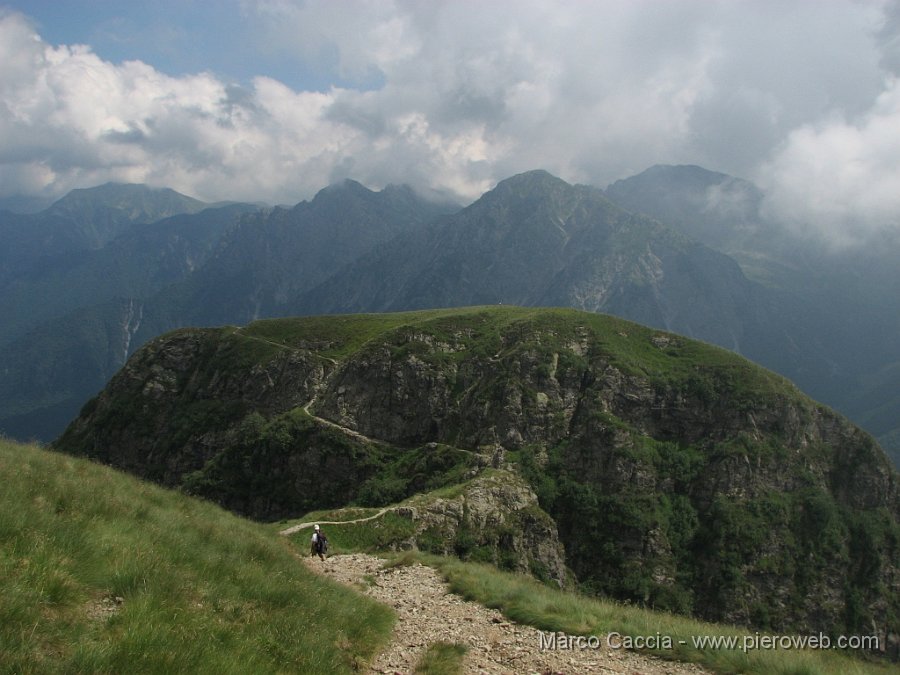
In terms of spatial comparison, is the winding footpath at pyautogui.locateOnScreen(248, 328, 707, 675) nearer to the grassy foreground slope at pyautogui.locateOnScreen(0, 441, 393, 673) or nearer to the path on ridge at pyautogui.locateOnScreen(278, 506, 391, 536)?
the grassy foreground slope at pyautogui.locateOnScreen(0, 441, 393, 673)

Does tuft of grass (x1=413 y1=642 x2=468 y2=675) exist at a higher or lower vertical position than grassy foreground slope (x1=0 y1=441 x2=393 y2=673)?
lower

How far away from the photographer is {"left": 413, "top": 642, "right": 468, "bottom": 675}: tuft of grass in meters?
13.0

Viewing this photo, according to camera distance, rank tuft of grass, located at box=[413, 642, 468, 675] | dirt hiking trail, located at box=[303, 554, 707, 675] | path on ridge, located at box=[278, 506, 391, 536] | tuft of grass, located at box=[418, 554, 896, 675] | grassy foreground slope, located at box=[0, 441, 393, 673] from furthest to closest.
A: path on ridge, located at box=[278, 506, 391, 536] < dirt hiking trail, located at box=[303, 554, 707, 675] < tuft of grass, located at box=[418, 554, 896, 675] < tuft of grass, located at box=[413, 642, 468, 675] < grassy foreground slope, located at box=[0, 441, 393, 673]

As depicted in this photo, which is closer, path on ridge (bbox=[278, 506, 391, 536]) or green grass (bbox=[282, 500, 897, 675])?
green grass (bbox=[282, 500, 897, 675])

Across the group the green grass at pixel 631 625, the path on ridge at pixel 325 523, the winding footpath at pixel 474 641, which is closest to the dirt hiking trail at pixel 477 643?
the winding footpath at pixel 474 641

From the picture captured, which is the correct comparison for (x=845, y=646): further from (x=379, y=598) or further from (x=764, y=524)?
(x=764, y=524)

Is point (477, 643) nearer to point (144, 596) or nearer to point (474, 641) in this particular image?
point (474, 641)

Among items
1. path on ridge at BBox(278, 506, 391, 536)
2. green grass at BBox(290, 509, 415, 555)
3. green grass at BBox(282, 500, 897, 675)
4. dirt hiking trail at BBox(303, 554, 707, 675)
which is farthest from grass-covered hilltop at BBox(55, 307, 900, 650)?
dirt hiking trail at BBox(303, 554, 707, 675)

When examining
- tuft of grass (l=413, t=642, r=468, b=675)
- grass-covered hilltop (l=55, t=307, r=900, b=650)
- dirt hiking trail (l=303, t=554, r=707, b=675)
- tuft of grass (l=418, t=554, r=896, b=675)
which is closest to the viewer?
tuft of grass (l=413, t=642, r=468, b=675)

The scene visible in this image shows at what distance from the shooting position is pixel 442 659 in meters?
13.6

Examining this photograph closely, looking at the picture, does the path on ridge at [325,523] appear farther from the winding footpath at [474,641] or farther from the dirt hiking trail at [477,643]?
the dirt hiking trail at [477,643]

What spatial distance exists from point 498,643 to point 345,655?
475 centimetres

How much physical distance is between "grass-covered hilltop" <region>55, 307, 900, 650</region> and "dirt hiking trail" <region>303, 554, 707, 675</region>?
144 feet

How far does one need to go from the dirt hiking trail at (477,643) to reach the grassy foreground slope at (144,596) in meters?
0.85
